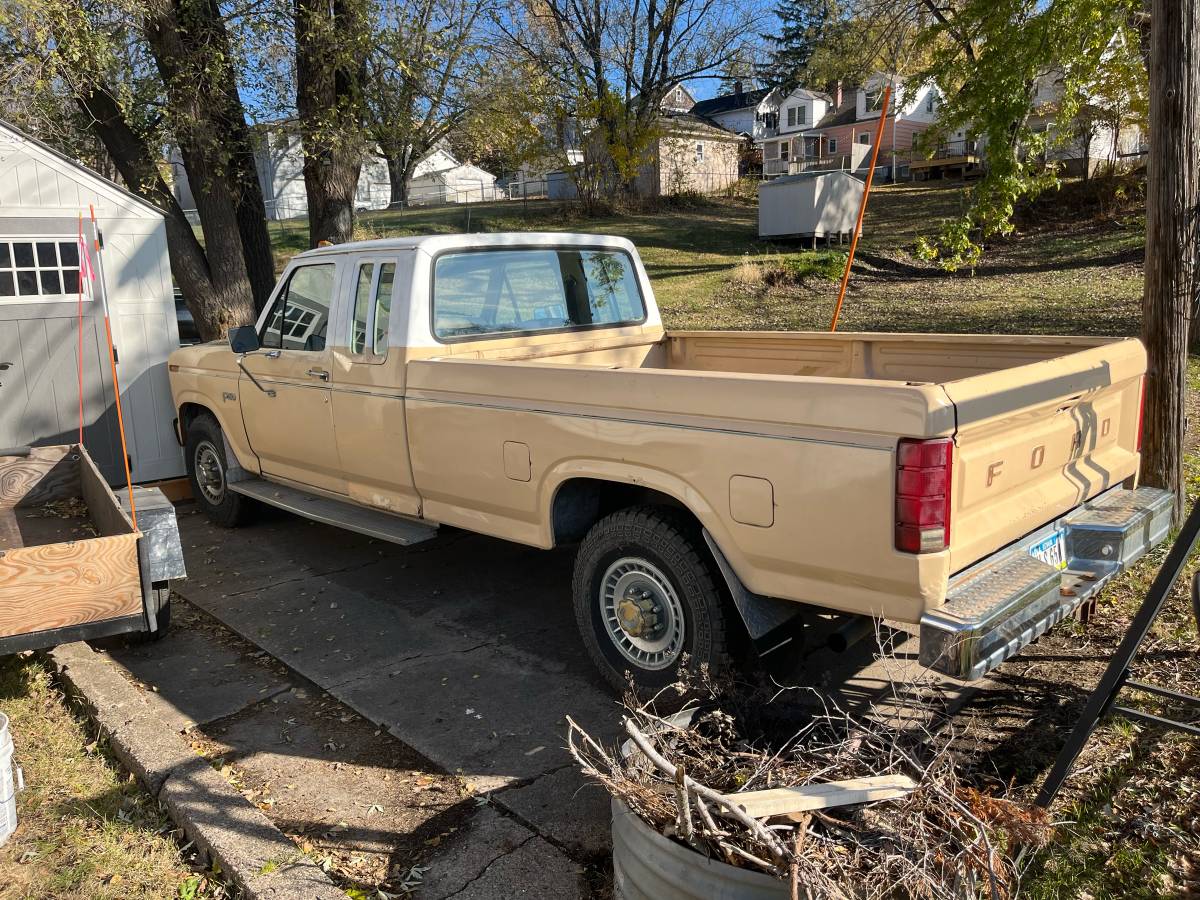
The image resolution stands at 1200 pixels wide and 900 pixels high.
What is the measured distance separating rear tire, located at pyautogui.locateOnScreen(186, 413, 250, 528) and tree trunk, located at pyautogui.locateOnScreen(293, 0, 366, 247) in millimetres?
3375

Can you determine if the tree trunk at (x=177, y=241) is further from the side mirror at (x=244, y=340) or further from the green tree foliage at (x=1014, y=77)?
the green tree foliage at (x=1014, y=77)

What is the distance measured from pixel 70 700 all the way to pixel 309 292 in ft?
8.92

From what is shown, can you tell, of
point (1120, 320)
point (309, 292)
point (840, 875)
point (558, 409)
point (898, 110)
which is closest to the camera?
point (840, 875)

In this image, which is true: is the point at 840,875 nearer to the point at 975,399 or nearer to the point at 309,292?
the point at 975,399

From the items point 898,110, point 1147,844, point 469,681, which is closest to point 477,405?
point 469,681

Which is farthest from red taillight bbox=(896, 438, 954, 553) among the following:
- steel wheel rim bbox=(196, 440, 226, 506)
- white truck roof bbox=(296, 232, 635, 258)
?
steel wheel rim bbox=(196, 440, 226, 506)

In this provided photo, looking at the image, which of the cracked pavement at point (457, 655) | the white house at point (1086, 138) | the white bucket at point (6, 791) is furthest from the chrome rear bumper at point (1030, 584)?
the white house at point (1086, 138)

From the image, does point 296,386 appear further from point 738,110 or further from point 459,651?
point 738,110

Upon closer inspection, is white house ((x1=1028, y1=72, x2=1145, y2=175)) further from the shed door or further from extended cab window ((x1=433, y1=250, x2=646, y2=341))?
the shed door

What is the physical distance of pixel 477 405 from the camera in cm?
464

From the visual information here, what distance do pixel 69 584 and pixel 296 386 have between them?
7.22 feet

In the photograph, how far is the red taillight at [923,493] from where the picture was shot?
10.2 ft

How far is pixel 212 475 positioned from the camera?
24.2ft

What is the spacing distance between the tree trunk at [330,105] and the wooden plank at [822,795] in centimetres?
883
